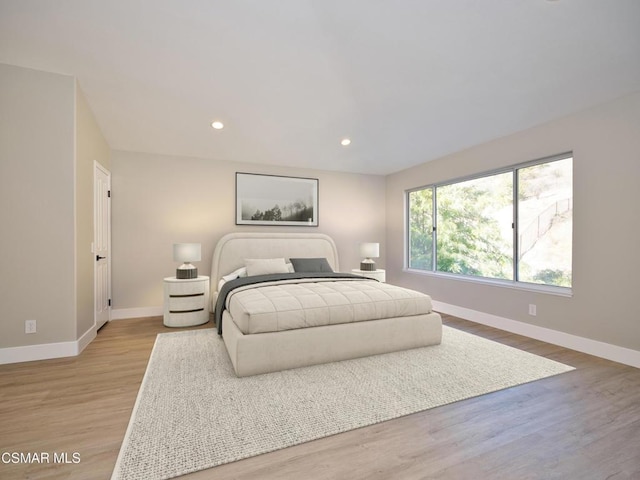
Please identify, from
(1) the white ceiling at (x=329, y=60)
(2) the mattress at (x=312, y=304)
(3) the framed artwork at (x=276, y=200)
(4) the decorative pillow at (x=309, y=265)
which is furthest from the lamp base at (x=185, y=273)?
(1) the white ceiling at (x=329, y=60)

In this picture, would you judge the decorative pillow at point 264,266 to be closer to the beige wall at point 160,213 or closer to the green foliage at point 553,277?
the beige wall at point 160,213

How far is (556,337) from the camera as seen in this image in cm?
340

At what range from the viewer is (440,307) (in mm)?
4898

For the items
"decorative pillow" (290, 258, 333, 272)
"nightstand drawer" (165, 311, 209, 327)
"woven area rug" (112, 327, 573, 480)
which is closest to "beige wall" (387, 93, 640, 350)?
"woven area rug" (112, 327, 573, 480)

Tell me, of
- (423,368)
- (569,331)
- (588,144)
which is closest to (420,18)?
(588,144)

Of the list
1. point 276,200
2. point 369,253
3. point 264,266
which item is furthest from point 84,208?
point 369,253

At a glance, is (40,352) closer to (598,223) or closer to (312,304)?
(312,304)

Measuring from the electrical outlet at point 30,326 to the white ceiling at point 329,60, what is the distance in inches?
90.8

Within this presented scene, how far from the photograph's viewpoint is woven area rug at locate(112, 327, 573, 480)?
1632mm

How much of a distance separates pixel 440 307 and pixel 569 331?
5.80 ft

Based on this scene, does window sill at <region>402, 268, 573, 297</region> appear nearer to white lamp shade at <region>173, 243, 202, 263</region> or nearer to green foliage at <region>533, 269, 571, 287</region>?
green foliage at <region>533, 269, 571, 287</region>

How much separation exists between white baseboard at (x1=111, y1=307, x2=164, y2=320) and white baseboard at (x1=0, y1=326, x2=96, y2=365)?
136 cm

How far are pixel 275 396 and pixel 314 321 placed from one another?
718 millimetres

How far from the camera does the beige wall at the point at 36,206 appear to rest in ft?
9.12
